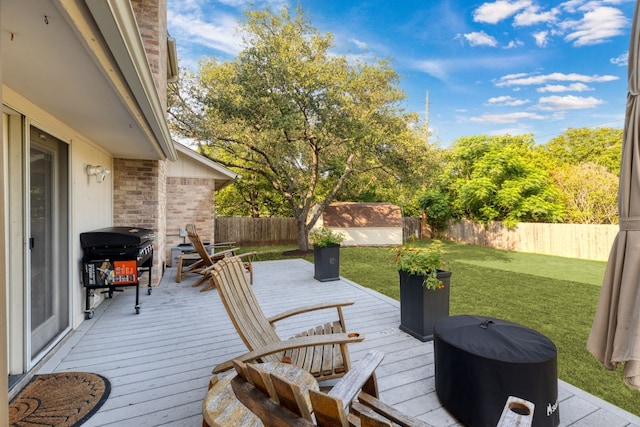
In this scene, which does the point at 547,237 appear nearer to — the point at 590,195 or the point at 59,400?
the point at 590,195

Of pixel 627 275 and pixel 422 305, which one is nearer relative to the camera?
pixel 627 275

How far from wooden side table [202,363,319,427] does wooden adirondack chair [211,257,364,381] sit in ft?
0.61

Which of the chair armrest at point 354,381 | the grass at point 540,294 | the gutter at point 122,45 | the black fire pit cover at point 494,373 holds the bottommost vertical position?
the grass at point 540,294

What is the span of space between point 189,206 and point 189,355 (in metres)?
7.23

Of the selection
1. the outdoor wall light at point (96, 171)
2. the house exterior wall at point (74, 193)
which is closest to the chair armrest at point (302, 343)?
the house exterior wall at point (74, 193)

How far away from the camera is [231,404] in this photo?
1.64m

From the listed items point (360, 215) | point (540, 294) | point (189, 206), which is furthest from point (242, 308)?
point (360, 215)

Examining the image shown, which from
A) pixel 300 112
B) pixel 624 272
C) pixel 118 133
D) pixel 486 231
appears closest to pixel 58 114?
pixel 118 133

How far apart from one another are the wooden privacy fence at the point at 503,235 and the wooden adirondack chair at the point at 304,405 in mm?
13534

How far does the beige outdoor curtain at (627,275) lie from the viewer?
4.78 feet

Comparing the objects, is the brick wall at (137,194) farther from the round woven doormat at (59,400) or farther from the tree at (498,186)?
the tree at (498,186)

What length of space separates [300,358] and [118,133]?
3623mm

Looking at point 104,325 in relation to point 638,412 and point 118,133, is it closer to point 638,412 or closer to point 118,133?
point 118,133

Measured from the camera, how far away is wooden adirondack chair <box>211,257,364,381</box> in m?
2.08
